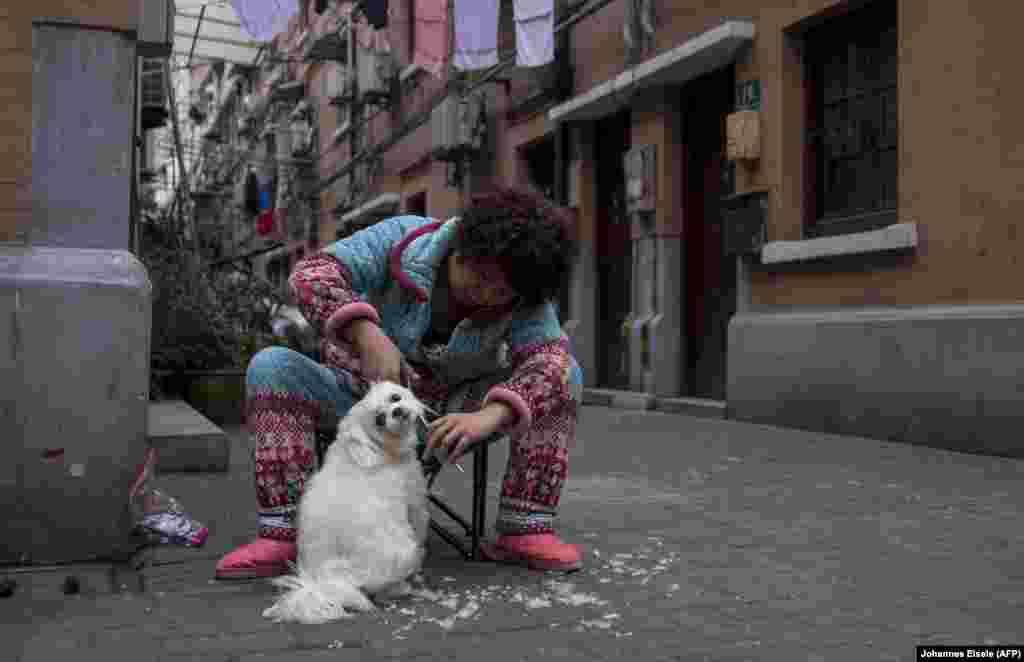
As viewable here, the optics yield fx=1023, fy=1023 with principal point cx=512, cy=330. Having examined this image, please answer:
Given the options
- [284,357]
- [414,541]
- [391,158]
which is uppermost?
[391,158]

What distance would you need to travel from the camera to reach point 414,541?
2.79 meters

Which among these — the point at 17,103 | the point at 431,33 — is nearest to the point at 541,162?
the point at 431,33

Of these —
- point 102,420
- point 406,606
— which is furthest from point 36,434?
point 406,606

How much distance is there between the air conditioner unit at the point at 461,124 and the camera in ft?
47.8

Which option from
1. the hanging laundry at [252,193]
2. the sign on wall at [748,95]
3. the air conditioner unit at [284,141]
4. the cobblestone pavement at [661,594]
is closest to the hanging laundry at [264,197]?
the hanging laundry at [252,193]

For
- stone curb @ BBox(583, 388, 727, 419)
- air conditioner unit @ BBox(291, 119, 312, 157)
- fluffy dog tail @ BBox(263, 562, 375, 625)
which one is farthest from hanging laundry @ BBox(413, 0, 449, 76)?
air conditioner unit @ BBox(291, 119, 312, 157)

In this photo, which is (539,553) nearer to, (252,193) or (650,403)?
(650,403)

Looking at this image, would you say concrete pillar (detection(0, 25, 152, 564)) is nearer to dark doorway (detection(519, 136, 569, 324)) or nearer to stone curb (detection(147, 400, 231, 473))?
stone curb (detection(147, 400, 231, 473))

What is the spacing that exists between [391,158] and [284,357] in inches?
665

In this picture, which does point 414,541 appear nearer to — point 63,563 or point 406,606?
point 406,606

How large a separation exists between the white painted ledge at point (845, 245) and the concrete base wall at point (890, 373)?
43cm

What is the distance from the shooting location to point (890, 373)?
6.91 m

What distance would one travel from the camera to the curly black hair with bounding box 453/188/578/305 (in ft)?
9.34

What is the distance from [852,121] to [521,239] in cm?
589
